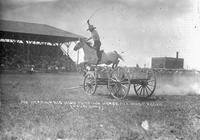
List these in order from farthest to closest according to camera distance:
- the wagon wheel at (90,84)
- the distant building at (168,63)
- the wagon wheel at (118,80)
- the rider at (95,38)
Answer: the distant building at (168,63), the wagon wheel at (90,84), the wagon wheel at (118,80), the rider at (95,38)

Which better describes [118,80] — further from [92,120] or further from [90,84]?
[92,120]

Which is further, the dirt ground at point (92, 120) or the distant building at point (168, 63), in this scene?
the distant building at point (168, 63)

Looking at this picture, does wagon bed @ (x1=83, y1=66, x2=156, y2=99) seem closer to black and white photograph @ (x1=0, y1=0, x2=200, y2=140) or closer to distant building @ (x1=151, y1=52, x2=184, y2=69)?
black and white photograph @ (x1=0, y1=0, x2=200, y2=140)

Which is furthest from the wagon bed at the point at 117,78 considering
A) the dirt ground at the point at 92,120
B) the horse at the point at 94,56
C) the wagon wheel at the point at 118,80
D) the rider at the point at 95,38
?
the dirt ground at the point at 92,120

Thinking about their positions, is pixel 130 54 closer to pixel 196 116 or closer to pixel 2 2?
Result: pixel 196 116

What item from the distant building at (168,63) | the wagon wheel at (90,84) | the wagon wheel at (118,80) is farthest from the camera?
the distant building at (168,63)

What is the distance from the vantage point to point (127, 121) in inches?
242

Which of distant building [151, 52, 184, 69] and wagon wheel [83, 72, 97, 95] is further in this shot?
distant building [151, 52, 184, 69]

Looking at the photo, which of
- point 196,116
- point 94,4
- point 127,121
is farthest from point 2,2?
point 196,116

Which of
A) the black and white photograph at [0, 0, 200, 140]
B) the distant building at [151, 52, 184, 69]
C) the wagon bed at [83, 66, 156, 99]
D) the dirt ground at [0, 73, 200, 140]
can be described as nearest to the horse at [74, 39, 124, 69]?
the black and white photograph at [0, 0, 200, 140]

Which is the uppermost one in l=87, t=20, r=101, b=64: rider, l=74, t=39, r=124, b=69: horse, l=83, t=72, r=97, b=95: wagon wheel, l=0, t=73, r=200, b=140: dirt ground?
l=87, t=20, r=101, b=64: rider

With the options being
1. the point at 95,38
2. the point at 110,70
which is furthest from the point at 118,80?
the point at 95,38

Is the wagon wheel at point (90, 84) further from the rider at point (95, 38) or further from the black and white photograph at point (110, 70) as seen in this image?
the rider at point (95, 38)

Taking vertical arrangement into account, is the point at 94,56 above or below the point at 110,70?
above
